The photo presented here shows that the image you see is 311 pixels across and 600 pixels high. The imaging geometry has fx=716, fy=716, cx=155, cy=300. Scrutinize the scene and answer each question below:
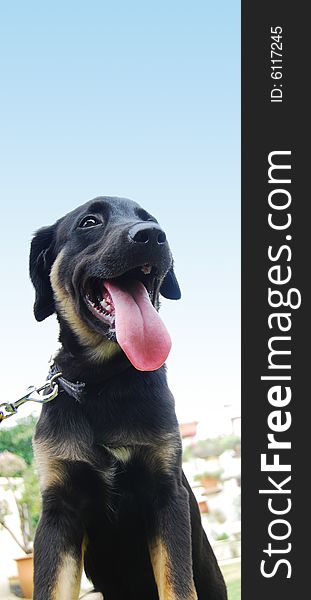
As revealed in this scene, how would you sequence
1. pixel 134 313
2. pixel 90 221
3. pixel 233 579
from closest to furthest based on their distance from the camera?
1. pixel 134 313
2. pixel 90 221
3. pixel 233 579

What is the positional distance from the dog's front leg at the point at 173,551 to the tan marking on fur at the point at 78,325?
66 cm

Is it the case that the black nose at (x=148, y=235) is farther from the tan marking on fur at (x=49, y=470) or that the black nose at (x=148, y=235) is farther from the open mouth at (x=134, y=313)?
the tan marking on fur at (x=49, y=470)

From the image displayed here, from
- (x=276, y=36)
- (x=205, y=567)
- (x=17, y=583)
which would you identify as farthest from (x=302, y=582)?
(x=17, y=583)

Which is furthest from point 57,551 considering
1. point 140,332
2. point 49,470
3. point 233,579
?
point 233,579

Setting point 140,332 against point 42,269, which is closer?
point 140,332

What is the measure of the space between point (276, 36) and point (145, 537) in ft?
8.20

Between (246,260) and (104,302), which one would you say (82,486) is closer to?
(104,302)

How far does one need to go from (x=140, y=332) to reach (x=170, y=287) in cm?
54

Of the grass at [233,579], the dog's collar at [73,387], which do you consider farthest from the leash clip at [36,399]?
the grass at [233,579]

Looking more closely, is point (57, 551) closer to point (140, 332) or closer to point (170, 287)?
point (140, 332)

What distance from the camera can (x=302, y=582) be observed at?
3.29m

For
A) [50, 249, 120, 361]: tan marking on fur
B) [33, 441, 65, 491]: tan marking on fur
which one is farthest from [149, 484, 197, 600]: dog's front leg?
[50, 249, 120, 361]: tan marking on fur

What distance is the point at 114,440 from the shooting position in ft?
9.48

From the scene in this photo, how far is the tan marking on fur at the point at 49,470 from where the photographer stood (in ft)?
9.53
